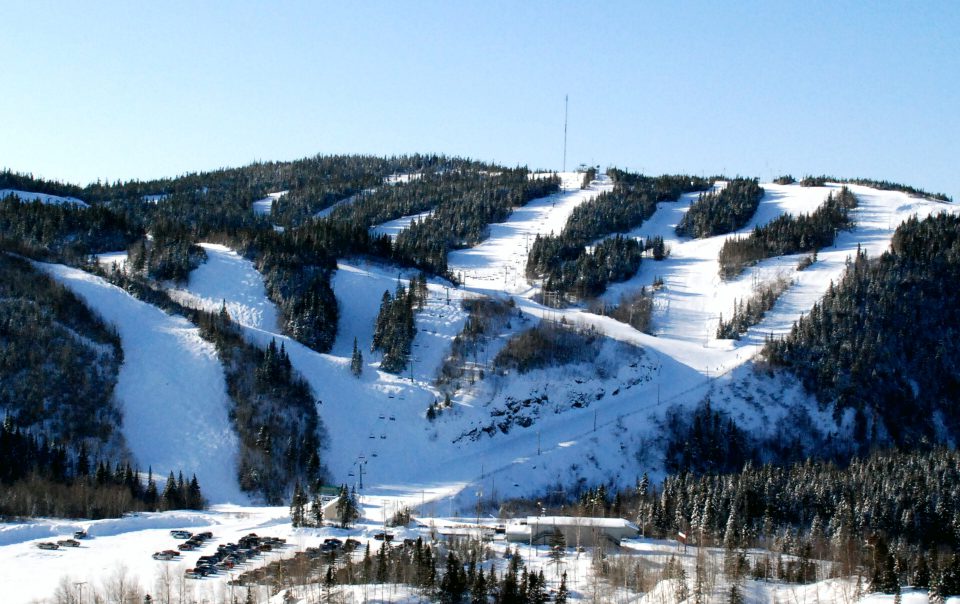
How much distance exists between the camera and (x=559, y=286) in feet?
649

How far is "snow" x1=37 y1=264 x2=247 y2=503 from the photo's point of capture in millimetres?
127688

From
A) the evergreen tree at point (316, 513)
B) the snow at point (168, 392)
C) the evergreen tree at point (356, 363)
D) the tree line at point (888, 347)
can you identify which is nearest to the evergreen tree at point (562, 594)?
the evergreen tree at point (316, 513)

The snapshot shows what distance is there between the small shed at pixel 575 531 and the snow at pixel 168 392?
41530 millimetres

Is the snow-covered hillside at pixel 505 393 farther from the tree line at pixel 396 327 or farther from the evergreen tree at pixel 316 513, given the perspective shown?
the evergreen tree at pixel 316 513

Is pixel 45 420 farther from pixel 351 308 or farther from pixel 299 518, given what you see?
Result: pixel 351 308

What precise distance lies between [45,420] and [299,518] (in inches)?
1777

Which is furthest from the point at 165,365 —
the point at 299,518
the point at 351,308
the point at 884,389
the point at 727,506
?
the point at 884,389

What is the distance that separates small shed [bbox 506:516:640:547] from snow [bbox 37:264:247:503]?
41530 mm

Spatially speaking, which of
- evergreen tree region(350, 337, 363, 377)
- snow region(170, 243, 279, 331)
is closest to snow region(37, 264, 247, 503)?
snow region(170, 243, 279, 331)

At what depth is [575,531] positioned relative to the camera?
9825cm

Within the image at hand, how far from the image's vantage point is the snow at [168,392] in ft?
419

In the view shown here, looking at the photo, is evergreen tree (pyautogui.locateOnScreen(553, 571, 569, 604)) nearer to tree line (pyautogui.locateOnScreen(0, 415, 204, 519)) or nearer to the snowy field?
the snowy field

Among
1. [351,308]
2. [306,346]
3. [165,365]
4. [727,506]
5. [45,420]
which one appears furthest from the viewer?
[351,308]

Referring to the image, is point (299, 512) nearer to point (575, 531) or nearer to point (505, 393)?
point (575, 531)
